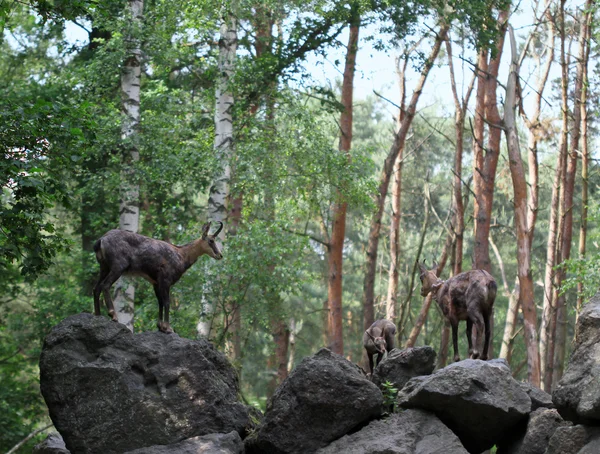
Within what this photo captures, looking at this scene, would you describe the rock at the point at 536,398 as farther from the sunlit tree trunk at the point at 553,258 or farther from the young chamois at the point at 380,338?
the sunlit tree trunk at the point at 553,258

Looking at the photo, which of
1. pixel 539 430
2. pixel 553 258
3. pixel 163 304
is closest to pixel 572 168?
pixel 553 258

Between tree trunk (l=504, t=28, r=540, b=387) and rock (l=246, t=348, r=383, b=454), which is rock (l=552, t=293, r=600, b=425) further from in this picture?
tree trunk (l=504, t=28, r=540, b=387)

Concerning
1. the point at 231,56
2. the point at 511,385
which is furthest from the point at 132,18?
the point at 511,385

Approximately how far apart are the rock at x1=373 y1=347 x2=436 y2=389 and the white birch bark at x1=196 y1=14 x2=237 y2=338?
638 cm

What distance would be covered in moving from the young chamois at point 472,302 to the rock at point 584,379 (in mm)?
2191

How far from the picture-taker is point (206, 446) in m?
10.0

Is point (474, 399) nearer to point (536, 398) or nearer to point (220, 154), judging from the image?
point (536, 398)

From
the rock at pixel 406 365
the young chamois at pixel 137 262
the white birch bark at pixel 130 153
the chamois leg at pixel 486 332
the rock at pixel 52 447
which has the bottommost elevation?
the rock at pixel 52 447

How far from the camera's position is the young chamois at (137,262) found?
34.6 feet

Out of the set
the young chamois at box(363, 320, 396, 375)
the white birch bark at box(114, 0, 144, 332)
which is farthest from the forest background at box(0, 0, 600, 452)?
the young chamois at box(363, 320, 396, 375)

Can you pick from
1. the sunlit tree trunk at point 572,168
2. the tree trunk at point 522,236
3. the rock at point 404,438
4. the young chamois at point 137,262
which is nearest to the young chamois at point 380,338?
the rock at point 404,438

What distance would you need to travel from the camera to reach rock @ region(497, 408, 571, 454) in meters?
10.2

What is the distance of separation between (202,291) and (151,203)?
7.77 metres

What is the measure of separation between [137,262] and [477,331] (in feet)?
15.9
